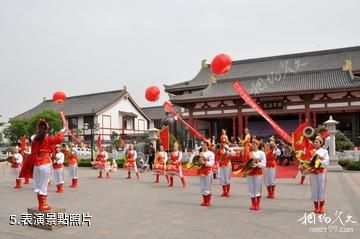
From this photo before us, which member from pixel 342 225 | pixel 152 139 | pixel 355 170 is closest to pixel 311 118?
pixel 355 170

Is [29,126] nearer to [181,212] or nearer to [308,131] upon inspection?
[181,212]

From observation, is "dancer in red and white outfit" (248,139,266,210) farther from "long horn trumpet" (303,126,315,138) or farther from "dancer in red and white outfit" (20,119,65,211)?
"dancer in red and white outfit" (20,119,65,211)

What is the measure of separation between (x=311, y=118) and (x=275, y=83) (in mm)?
4015

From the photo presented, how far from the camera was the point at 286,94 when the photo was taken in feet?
82.0

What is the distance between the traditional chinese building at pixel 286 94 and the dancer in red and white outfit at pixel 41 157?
20504mm

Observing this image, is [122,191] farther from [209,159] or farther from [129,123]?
[129,123]

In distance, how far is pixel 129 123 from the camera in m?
45.2

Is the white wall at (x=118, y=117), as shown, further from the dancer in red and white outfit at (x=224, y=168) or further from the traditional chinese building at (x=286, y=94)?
the dancer in red and white outfit at (x=224, y=168)

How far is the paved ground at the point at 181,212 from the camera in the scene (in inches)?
241

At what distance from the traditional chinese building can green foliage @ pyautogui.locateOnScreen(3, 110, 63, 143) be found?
1220cm

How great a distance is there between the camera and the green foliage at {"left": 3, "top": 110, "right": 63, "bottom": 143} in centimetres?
3499

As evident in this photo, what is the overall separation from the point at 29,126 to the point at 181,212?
105 ft

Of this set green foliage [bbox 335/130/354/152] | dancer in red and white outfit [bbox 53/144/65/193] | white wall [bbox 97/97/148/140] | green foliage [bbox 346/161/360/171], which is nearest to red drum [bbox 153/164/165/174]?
dancer in red and white outfit [bbox 53/144/65/193]

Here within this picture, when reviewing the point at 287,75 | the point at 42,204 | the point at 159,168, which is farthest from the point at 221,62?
the point at 287,75
